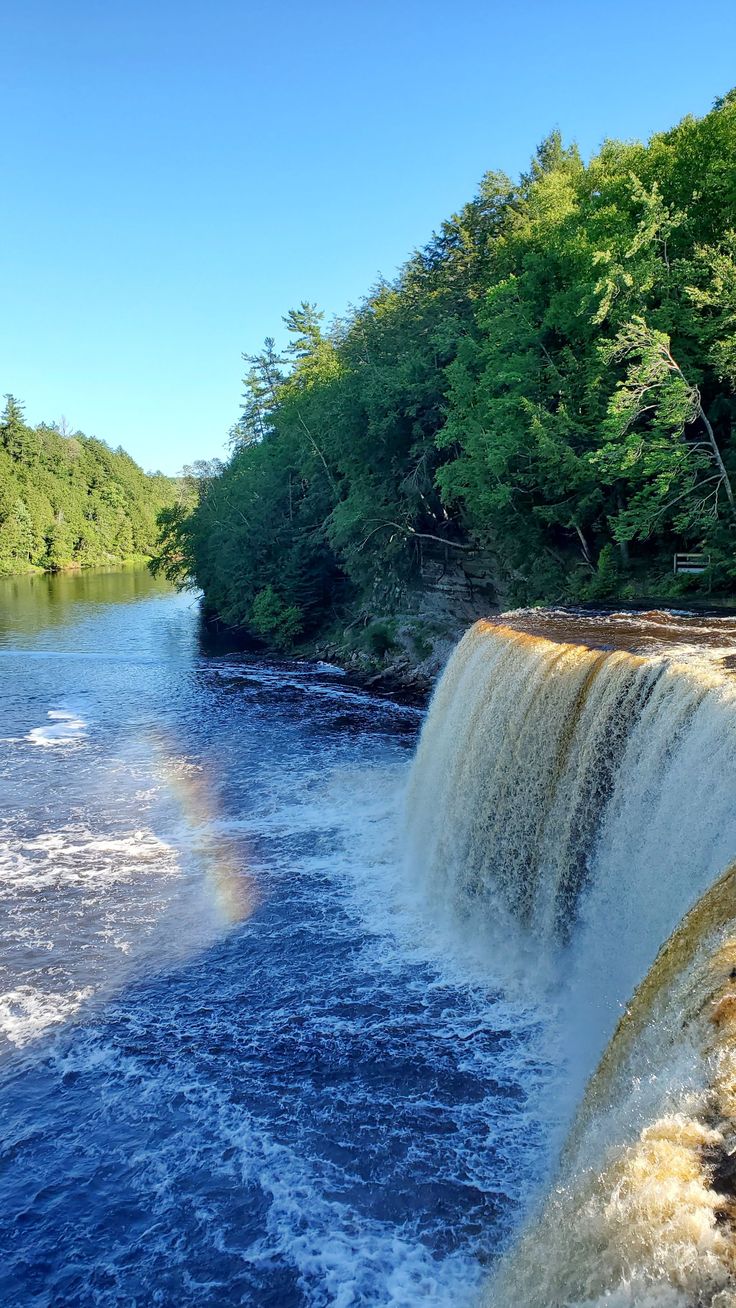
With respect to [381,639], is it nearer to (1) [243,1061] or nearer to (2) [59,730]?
(2) [59,730]

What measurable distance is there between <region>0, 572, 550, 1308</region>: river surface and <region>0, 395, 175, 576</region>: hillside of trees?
244 feet

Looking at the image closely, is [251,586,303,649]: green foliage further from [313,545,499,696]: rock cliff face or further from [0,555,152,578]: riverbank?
[0,555,152,578]: riverbank

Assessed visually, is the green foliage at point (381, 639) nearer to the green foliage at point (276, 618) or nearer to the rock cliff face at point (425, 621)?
the rock cliff face at point (425, 621)

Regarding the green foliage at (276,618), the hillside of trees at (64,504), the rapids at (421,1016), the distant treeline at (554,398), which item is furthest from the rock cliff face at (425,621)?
the hillside of trees at (64,504)

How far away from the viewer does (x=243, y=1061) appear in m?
8.24

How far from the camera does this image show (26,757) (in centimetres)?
1906

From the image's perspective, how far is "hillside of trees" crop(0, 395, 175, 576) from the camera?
277 ft

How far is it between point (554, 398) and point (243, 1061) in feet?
58.3

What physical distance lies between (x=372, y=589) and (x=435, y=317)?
10.3 metres

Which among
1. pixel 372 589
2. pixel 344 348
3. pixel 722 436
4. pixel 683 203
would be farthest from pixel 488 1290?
pixel 344 348

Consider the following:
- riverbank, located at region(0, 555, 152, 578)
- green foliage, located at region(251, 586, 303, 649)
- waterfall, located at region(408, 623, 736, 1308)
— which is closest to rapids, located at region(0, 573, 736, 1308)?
waterfall, located at region(408, 623, 736, 1308)

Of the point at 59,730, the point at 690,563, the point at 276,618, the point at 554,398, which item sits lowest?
the point at 59,730

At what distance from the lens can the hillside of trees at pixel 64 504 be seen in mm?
84438

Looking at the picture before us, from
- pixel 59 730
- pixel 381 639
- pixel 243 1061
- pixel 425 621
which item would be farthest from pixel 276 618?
pixel 243 1061
